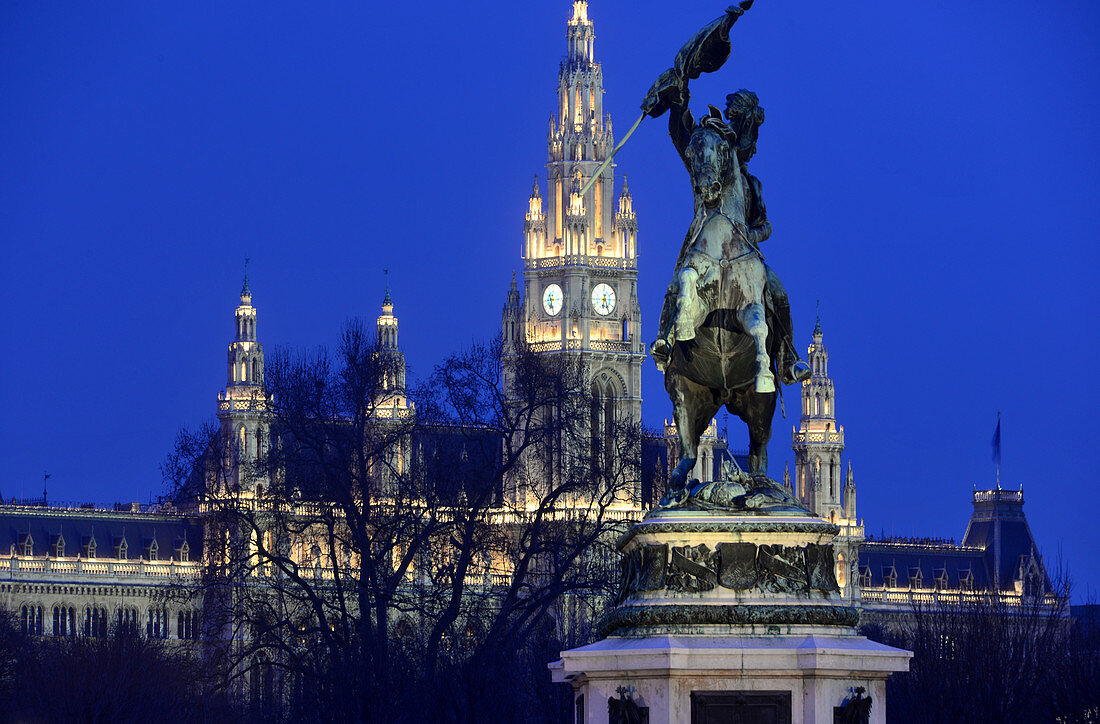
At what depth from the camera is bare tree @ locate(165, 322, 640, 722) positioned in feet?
268

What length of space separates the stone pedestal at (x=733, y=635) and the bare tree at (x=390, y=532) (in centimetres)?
4679

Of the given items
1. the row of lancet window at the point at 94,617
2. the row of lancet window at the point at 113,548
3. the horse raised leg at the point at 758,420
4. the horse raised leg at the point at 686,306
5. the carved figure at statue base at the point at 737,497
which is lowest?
the carved figure at statue base at the point at 737,497

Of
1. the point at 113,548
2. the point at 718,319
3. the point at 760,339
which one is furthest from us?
the point at 113,548

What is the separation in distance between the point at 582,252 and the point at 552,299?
352 centimetres

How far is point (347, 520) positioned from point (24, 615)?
92588 millimetres

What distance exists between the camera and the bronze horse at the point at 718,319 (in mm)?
27438

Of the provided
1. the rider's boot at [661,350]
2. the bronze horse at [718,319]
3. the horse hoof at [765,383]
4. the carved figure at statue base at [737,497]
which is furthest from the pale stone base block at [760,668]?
the rider's boot at [661,350]

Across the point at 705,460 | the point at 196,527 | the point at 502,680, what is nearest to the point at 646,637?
the point at 502,680

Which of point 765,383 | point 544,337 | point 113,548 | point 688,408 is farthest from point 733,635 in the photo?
point 113,548

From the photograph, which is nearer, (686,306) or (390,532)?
(686,306)

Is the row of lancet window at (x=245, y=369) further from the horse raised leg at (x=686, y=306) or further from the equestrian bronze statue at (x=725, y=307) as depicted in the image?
the horse raised leg at (x=686, y=306)

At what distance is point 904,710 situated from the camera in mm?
60281

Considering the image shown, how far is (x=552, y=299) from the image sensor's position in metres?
184

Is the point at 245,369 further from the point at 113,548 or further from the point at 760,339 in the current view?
the point at 760,339
